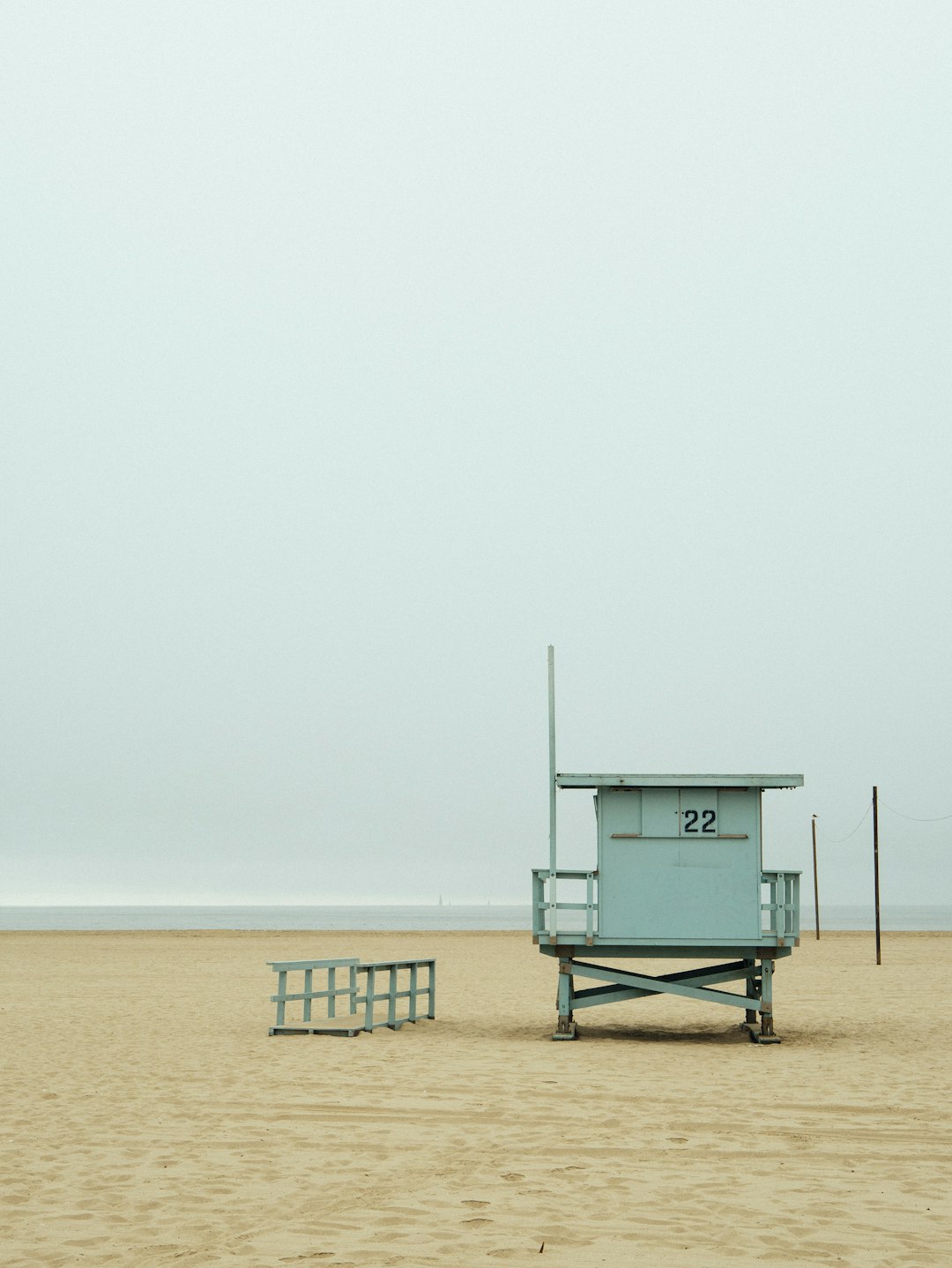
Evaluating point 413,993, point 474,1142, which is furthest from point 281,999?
point 474,1142

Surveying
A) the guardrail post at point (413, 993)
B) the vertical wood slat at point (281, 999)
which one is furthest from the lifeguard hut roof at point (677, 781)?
the vertical wood slat at point (281, 999)

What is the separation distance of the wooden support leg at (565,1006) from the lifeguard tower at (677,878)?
0.4 inches

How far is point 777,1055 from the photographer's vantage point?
1510 cm

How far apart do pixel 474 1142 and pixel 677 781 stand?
754 centimetres

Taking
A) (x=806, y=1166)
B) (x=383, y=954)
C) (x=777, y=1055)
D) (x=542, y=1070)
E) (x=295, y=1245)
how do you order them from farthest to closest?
(x=383, y=954), (x=777, y=1055), (x=542, y=1070), (x=806, y=1166), (x=295, y=1245)

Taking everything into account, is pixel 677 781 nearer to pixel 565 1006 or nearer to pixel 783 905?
pixel 783 905

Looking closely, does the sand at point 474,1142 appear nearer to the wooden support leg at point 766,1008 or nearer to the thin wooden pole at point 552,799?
the wooden support leg at point 766,1008

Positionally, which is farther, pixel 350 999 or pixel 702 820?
pixel 350 999

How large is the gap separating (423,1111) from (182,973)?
815 inches

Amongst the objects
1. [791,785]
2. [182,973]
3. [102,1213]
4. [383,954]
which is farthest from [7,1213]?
[383,954]

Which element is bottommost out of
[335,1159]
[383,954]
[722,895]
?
[383,954]

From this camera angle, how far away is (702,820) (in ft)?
54.2

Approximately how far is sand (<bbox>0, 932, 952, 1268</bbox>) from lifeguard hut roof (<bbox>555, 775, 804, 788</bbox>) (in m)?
3.14

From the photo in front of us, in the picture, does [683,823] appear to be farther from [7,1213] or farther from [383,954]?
[383,954]
